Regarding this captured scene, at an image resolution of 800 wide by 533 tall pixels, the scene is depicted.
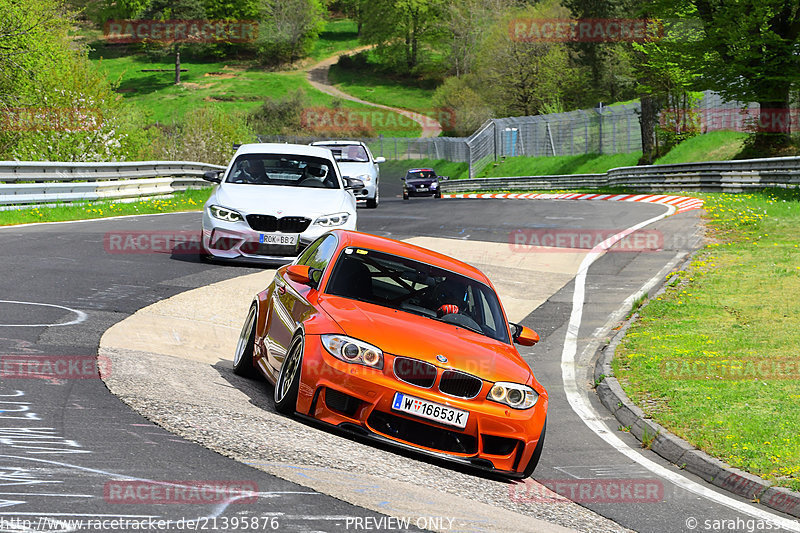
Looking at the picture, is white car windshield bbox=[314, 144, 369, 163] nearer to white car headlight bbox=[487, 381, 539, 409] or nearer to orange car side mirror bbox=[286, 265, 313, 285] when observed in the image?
orange car side mirror bbox=[286, 265, 313, 285]

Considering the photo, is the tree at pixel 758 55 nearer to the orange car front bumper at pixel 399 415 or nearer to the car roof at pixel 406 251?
the car roof at pixel 406 251

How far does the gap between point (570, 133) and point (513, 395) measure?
183ft

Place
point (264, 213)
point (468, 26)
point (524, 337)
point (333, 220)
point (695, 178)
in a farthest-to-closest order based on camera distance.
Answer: point (468, 26) → point (695, 178) → point (333, 220) → point (264, 213) → point (524, 337)

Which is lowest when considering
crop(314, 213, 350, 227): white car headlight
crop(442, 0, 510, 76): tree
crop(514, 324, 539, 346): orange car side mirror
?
crop(514, 324, 539, 346): orange car side mirror

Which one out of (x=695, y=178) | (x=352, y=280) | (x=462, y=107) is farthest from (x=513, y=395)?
(x=462, y=107)

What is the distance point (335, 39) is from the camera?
532ft

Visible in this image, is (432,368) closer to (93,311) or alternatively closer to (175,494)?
(175,494)

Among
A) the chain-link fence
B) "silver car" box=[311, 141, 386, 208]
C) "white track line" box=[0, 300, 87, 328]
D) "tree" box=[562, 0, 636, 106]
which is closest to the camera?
"white track line" box=[0, 300, 87, 328]

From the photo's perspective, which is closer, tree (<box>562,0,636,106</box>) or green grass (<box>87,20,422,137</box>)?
tree (<box>562,0,636,106</box>)

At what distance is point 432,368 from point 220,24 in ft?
478

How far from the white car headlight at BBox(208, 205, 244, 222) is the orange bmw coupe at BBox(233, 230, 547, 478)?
675cm

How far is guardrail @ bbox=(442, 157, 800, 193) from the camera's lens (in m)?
31.2

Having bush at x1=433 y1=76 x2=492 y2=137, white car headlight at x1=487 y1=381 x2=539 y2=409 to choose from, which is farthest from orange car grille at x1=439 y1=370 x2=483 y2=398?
bush at x1=433 y1=76 x2=492 y2=137

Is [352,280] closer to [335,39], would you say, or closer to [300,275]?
[300,275]
